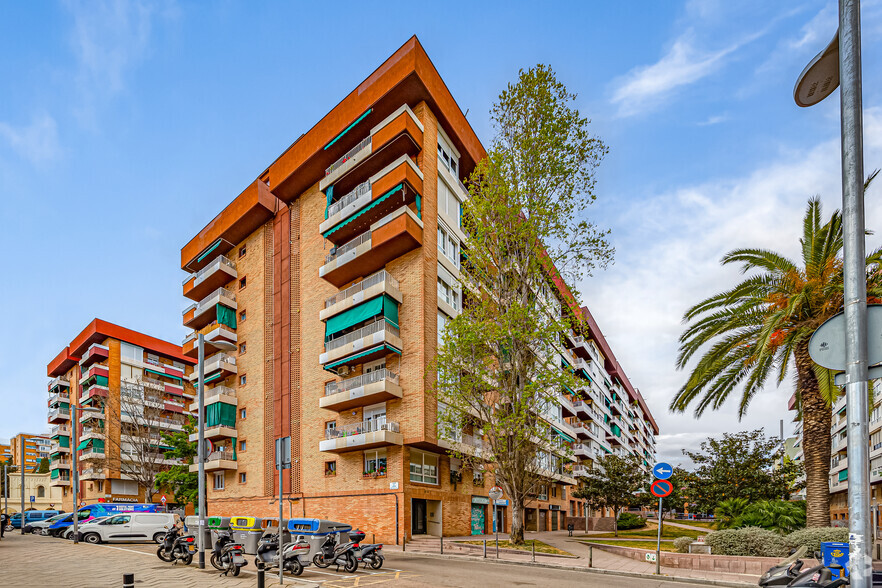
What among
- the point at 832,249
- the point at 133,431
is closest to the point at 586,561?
the point at 832,249

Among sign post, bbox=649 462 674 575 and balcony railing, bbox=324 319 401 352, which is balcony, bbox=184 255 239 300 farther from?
sign post, bbox=649 462 674 575

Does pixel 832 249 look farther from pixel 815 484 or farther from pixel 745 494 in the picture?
pixel 745 494

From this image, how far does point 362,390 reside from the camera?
104 feet

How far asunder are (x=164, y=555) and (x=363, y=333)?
15.1 metres

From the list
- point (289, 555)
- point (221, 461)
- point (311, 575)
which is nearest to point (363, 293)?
point (221, 461)

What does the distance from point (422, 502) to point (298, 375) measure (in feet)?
36.9

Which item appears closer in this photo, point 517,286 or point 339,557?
point 339,557

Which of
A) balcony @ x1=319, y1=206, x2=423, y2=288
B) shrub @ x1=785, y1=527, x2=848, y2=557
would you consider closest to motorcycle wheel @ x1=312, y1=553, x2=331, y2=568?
shrub @ x1=785, y1=527, x2=848, y2=557

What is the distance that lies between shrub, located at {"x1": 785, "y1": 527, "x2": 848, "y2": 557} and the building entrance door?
17.8m

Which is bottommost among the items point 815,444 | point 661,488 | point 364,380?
point 661,488

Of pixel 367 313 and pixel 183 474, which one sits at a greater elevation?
pixel 367 313

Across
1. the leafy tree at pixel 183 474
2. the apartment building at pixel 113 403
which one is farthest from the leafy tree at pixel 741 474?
the apartment building at pixel 113 403

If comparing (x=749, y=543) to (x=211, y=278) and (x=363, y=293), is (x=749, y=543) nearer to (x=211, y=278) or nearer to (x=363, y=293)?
(x=363, y=293)

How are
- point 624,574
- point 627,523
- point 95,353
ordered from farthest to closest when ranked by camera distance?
point 95,353, point 627,523, point 624,574
